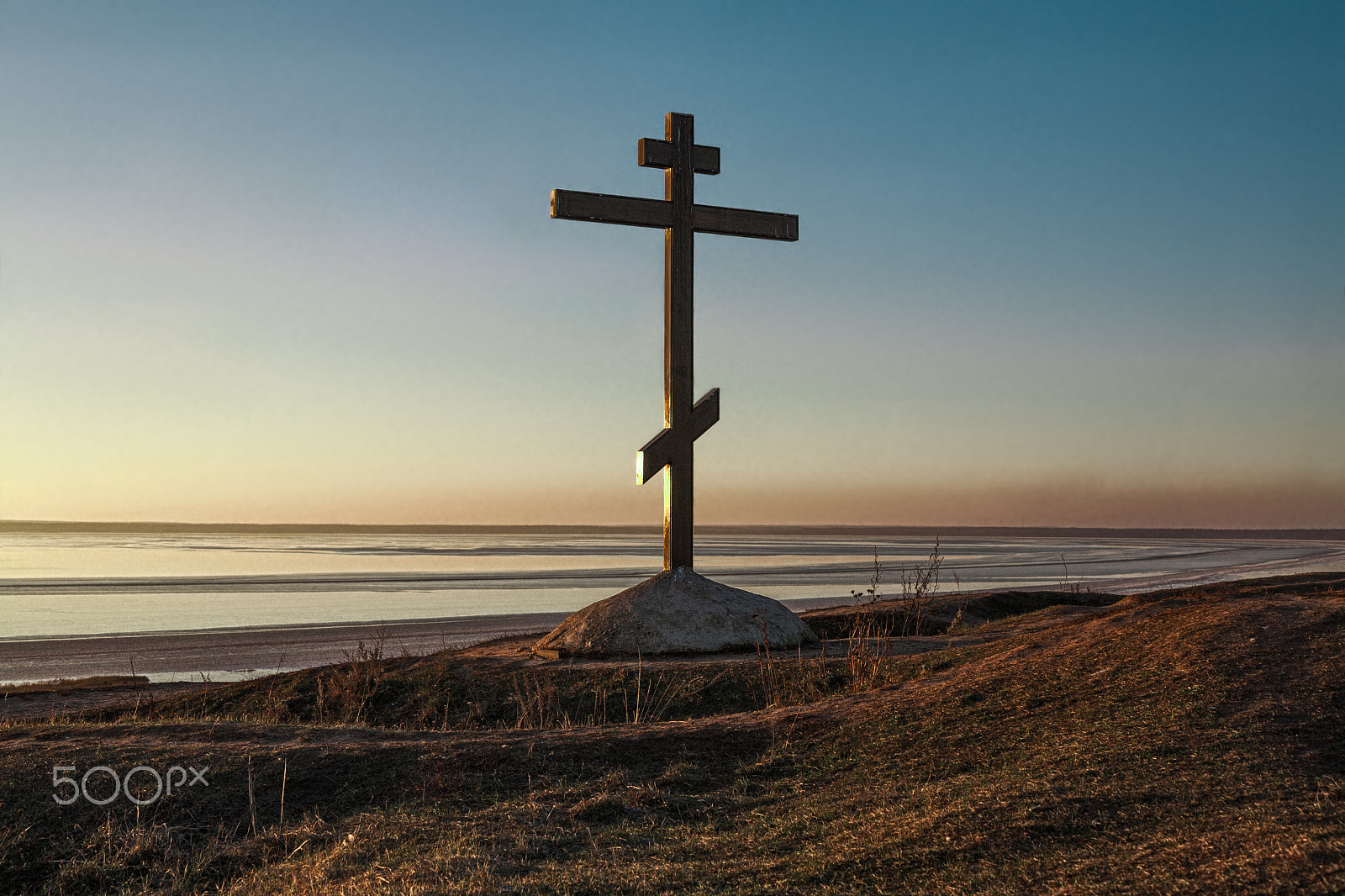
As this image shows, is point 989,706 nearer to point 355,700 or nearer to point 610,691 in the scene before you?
point 610,691

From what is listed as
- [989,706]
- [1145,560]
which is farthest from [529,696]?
[1145,560]

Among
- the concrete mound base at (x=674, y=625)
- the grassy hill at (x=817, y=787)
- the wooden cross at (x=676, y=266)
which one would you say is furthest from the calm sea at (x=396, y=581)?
the grassy hill at (x=817, y=787)

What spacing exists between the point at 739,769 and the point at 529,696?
3.54 meters

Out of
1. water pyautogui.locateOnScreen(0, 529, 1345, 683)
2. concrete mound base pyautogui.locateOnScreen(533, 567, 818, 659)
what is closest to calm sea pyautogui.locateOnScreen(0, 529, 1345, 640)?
water pyautogui.locateOnScreen(0, 529, 1345, 683)

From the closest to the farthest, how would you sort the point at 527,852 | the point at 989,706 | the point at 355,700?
the point at 527,852
the point at 989,706
the point at 355,700

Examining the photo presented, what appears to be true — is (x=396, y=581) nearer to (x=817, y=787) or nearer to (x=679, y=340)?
(x=679, y=340)

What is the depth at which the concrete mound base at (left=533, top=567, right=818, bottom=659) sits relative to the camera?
36.4 feet

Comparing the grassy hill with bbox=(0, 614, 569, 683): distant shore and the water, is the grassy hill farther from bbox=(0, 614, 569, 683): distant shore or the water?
the water

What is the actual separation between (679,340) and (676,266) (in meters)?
0.93

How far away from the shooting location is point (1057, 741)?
17.9 ft

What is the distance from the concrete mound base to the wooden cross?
0.57m

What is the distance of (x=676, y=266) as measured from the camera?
40.9 feet

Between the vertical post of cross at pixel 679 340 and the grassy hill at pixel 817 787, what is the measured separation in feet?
11.2

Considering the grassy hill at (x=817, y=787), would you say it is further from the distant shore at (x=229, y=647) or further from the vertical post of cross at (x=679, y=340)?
the distant shore at (x=229, y=647)
